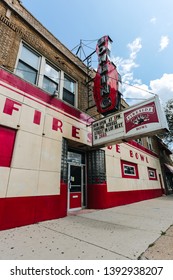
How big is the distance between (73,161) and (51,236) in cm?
425

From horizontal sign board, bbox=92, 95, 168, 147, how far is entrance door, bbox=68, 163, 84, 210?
1.68m

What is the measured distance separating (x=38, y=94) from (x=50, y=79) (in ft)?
5.33

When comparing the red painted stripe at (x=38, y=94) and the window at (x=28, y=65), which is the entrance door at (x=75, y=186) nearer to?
the red painted stripe at (x=38, y=94)

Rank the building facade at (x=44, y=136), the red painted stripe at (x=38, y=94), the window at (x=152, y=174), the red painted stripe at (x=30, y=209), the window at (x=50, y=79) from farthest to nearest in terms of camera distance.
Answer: the window at (x=152, y=174), the window at (x=50, y=79), the red painted stripe at (x=38, y=94), the building facade at (x=44, y=136), the red painted stripe at (x=30, y=209)

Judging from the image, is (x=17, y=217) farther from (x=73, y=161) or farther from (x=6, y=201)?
(x=73, y=161)

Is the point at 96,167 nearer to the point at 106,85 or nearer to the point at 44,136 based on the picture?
the point at 44,136

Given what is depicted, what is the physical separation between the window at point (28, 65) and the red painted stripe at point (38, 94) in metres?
0.69

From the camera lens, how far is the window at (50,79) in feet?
23.4

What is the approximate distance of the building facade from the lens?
4883 mm

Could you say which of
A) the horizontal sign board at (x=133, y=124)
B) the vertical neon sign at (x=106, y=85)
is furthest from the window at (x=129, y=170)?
the vertical neon sign at (x=106, y=85)

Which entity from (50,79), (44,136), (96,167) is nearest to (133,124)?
(96,167)

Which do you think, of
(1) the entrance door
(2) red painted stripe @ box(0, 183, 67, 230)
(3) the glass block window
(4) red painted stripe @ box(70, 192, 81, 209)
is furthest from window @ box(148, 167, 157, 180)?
(2) red painted stripe @ box(0, 183, 67, 230)

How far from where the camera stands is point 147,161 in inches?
592
